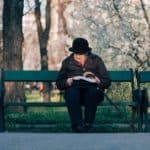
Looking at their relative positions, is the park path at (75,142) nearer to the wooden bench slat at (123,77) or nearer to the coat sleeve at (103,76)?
the coat sleeve at (103,76)

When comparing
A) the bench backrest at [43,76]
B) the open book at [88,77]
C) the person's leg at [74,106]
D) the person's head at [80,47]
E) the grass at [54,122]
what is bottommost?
the grass at [54,122]

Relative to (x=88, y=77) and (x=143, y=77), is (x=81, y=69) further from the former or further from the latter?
(x=143, y=77)

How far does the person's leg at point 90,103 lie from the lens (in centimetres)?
1159

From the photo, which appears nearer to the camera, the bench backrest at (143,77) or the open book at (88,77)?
the open book at (88,77)

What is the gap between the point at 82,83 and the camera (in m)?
12.0

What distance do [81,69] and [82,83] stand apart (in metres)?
0.37

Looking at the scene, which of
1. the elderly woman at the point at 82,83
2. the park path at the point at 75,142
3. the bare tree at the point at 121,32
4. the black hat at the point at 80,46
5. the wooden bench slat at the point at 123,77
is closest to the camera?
the park path at the point at 75,142

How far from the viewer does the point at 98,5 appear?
94.9 feet

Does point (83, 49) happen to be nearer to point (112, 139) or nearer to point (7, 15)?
point (112, 139)

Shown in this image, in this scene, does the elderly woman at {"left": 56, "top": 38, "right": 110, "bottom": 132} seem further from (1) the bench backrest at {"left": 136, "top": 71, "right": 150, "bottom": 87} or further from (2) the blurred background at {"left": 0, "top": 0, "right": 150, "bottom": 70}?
(2) the blurred background at {"left": 0, "top": 0, "right": 150, "bottom": 70}

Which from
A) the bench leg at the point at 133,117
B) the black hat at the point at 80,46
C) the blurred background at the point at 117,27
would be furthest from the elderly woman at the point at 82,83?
the blurred background at the point at 117,27

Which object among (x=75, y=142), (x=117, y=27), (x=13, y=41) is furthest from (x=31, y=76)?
(x=117, y=27)

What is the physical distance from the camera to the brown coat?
1217 cm

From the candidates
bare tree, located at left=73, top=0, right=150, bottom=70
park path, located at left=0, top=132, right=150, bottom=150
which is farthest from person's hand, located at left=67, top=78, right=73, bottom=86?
bare tree, located at left=73, top=0, right=150, bottom=70
